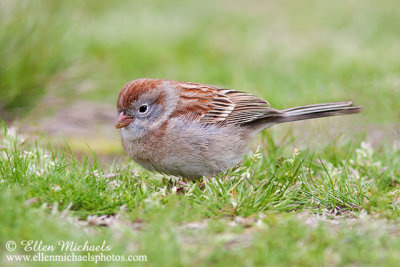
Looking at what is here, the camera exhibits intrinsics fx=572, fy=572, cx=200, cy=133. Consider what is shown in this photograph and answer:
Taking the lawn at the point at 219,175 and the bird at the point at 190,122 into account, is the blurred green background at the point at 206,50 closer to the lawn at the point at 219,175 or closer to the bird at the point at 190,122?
the lawn at the point at 219,175

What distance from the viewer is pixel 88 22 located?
1109 cm

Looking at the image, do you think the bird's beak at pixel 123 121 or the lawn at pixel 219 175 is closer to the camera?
the lawn at pixel 219 175

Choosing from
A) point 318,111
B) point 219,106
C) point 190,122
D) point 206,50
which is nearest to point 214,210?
point 190,122

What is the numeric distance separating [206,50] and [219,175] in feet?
19.0

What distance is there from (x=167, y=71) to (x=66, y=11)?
78.6 inches

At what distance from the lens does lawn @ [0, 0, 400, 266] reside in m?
3.76

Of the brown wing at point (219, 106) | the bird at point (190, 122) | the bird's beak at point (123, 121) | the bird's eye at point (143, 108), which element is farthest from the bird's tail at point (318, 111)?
the bird's beak at point (123, 121)

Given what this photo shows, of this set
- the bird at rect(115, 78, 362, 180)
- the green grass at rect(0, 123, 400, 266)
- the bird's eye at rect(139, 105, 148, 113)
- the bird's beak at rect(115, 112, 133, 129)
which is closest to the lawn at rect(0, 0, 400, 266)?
the green grass at rect(0, 123, 400, 266)

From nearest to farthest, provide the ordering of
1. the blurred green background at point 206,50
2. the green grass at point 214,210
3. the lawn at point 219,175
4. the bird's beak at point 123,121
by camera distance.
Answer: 1. the green grass at point 214,210
2. the lawn at point 219,175
3. the bird's beak at point 123,121
4. the blurred green background at point 206,50

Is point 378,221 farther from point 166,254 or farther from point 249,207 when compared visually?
point 166,254

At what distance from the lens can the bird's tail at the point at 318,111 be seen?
5.75m

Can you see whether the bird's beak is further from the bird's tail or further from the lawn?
the bird's tail

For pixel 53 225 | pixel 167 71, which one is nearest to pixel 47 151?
pixel 53 225

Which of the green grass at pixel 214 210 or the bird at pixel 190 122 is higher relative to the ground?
the bird at pixel 190 122
